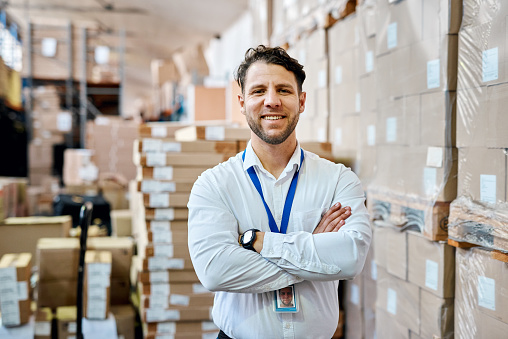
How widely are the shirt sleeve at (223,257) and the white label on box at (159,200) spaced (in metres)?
1.85

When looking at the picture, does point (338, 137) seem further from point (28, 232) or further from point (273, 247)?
point (28, 232)

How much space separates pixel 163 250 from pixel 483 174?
2.34 m

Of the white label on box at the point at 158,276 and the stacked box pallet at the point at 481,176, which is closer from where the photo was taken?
the stacked box pallet at the point at 481,176

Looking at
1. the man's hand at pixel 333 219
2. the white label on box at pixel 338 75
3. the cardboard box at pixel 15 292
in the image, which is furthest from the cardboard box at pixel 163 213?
the man's hand at pixel 333 219

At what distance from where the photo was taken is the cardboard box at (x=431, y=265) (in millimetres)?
2457

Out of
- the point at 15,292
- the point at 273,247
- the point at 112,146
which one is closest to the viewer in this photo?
the point at 273,247

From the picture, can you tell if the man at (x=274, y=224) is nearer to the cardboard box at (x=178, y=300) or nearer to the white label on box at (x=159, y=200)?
the white label on box at (x=159, y=200)

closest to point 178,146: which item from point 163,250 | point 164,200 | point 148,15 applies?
point 164,200

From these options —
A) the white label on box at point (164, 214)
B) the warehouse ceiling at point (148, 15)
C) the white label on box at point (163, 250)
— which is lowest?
the white label on box at point (163, 250)

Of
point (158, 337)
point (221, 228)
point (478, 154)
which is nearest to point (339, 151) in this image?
point (478, 154)

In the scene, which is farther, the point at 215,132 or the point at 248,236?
the point at 215,132

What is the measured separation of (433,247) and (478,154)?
56 centimetres

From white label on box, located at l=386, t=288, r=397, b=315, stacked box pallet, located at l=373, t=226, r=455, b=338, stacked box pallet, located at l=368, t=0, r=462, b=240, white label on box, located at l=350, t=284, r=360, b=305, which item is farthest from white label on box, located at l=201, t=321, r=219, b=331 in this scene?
stacked box pallet, located at l=368, t=0, r=462, b=240

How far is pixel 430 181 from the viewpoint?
2525 millimetres
